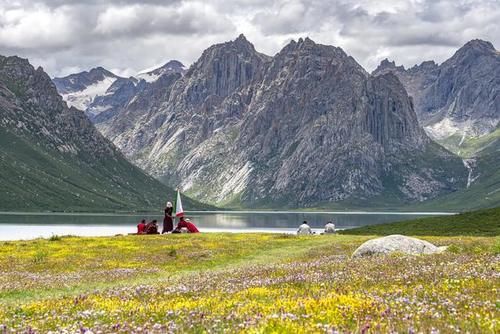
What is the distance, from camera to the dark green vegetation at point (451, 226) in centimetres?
7762

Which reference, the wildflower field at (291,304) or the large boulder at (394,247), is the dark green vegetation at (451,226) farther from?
the wildflower field at (291,304)

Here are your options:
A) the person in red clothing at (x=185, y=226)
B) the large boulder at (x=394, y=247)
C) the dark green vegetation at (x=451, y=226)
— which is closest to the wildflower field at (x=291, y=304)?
the large boulder at (x=394, y=247)

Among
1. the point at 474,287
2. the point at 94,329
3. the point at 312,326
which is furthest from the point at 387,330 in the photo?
the point at 474,287

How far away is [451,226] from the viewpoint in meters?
84.8

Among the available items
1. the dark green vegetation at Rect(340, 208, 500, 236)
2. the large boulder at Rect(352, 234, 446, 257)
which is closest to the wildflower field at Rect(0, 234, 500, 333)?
the large boulder at Rect(352, 234, 446, 257)

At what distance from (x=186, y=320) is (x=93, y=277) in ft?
72.9

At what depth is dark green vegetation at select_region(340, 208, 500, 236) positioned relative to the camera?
7762 cm

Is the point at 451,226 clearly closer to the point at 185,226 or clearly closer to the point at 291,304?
the point at 185,226

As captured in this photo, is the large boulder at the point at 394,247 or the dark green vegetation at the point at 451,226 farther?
the dark green vegetation at the point at 451,226

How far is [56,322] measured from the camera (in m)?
13.1

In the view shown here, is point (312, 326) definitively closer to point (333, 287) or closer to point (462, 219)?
point (333, 287)

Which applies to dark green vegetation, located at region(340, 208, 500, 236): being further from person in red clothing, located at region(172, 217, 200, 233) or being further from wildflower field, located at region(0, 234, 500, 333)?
wildflower field, located at region(0, 234, 500, 333)

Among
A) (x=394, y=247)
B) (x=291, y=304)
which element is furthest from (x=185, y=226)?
(x=291, y=304)

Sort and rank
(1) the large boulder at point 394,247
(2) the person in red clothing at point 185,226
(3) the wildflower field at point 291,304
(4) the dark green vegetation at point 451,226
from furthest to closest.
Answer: (4) the dark green vegetation at point 451,226 → (2) the person in red clothing at point 185,226 → (1) the large boulder at point 394,247 → (3) the wildflower field at point 291,304
